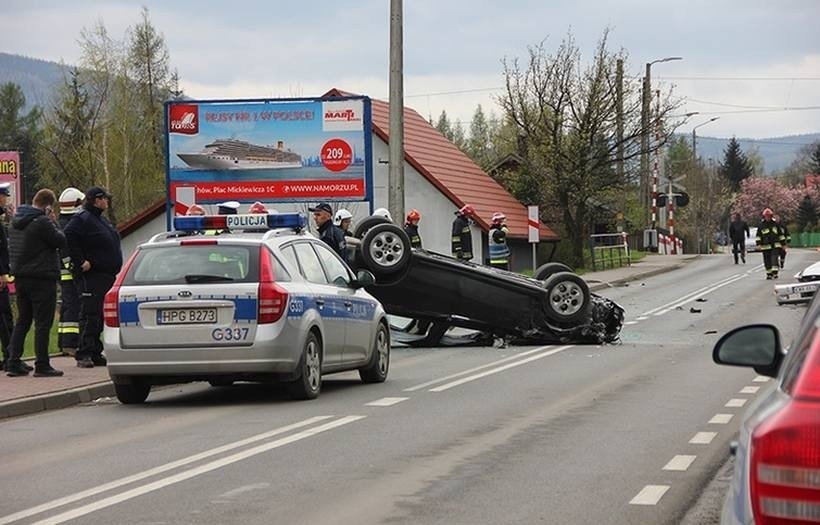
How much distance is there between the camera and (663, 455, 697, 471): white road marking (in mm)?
9147

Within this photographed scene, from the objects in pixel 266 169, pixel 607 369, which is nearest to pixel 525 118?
pixel 266 169

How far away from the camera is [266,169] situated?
32.9 m

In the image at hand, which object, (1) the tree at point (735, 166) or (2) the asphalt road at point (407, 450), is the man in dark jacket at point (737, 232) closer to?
(2) the asphalt road at point (407, 450)

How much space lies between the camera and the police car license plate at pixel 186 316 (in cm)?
1290

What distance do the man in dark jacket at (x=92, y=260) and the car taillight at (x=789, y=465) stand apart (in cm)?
1333

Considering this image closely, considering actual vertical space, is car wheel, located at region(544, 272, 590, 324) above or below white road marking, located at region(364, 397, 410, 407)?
above

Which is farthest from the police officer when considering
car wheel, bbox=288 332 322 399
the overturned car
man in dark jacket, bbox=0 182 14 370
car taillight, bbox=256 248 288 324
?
car taillight, bbox=256 248 288 324

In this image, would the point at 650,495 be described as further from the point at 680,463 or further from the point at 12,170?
the point at 12,170

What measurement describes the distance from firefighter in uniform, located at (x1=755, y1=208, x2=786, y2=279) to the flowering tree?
109 m

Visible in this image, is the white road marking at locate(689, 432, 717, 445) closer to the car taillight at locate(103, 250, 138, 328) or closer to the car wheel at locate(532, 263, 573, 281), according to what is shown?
the car taillight at locate(103, 250, 138, 328)

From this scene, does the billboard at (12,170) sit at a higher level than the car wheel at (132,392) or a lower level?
higher

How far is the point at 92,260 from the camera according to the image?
53.8 ft

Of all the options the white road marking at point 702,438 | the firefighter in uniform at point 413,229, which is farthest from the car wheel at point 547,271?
the white road marking at point 702,438

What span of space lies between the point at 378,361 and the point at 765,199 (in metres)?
138
